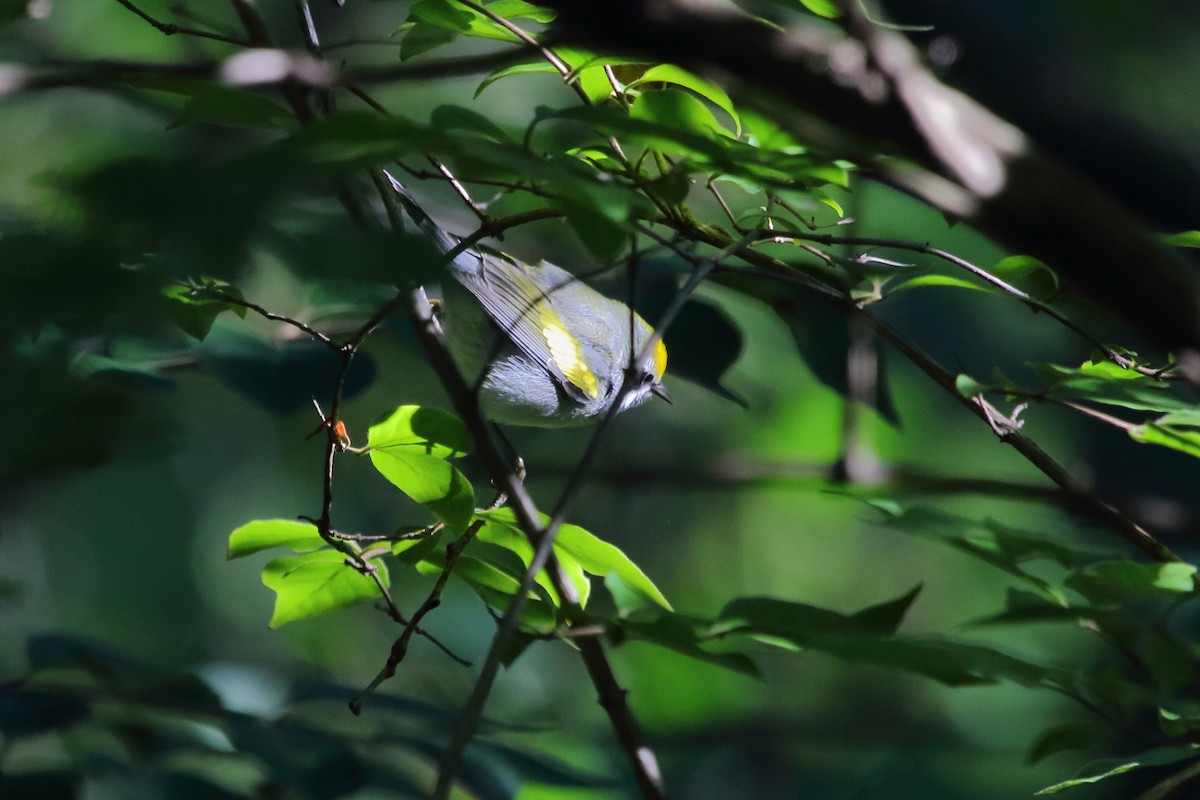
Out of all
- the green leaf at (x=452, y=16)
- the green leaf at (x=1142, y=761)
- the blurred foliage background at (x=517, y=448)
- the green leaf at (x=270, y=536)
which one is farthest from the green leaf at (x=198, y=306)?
the green leaf at (x=1142, y=761)

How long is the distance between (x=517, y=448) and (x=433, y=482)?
5.39ft

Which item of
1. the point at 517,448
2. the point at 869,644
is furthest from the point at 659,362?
the point at 869,644

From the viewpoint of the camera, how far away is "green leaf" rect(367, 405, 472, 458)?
0.93 m

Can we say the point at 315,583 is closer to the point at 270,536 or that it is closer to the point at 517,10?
the point at 270,536

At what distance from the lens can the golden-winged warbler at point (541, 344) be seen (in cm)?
201

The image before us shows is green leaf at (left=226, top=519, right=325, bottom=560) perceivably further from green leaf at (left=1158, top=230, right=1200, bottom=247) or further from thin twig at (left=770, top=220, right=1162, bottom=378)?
green leaf at (left=1158, top=230, right=1200, bottom=247)

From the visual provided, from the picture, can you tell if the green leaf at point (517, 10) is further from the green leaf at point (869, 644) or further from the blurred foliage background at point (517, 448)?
the green leaf at point (869, 644)

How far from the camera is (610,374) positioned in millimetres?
2418

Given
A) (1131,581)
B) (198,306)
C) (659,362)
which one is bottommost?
(659,362)

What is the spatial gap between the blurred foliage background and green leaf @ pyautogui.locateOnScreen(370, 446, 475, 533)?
0.19 m

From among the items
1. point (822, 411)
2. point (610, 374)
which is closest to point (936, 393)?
point (822, 411)

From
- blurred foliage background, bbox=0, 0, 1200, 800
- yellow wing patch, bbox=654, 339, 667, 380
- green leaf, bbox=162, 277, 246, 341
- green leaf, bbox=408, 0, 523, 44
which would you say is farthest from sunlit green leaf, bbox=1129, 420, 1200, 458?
yellow wing patch, bbox=654, 339, 667, 380

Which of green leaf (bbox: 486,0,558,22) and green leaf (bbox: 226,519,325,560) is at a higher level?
green leaf (bbox: 486,0,558,22)

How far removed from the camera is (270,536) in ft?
3.11
